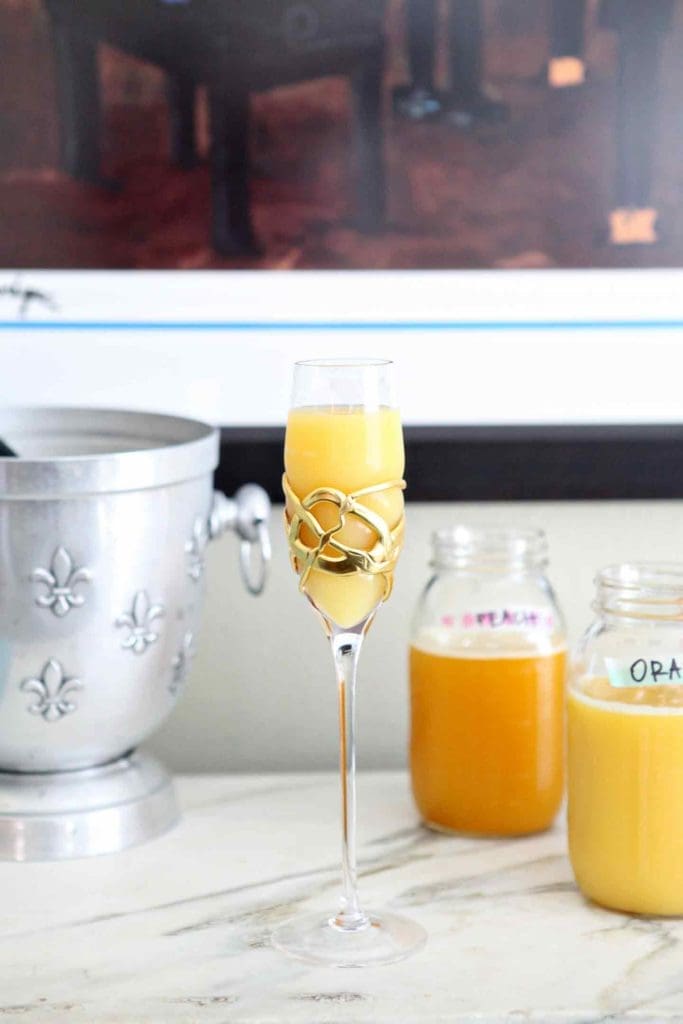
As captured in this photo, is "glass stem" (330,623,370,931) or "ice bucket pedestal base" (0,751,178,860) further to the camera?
"ice bucket pedestal base" (0,751,178,860)

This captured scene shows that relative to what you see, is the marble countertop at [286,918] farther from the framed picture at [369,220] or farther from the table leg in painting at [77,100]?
the table leg in painting at [77,100]

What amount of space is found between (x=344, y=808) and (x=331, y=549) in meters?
0.17

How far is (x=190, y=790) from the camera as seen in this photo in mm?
1119

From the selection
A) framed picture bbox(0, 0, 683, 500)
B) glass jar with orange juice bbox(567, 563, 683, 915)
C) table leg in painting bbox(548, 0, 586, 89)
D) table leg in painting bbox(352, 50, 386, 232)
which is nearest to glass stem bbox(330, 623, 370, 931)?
glass jar with orange juice bbox(567, 563, 683, 915)

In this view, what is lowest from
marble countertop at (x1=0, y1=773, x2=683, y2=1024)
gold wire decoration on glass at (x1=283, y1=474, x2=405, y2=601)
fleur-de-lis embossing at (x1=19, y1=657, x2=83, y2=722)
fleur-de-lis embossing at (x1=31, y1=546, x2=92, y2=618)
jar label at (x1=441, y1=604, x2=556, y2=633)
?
marble countertop at (x1=0, y1=773, x2=683, y2=1024)

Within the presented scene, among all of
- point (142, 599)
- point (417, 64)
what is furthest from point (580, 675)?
point (417, 64)

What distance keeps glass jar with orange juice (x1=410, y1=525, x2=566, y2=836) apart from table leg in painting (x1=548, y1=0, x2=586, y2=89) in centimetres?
37

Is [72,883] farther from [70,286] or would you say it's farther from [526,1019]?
[70,286]

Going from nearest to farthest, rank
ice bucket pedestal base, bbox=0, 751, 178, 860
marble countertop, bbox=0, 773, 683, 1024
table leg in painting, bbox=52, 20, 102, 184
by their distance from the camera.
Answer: marble countertop, bbox=0, 773, 683, 1024 < ice bucket pedestal base, bbox=0, 751, 178, 860 < table leg in painting, bbox=52, 20, 102, 184

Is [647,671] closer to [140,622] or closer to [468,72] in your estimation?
[140,622]

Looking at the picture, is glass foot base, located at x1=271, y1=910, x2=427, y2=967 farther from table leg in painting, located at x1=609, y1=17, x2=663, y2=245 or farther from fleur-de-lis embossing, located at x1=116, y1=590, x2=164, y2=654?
table leg in painting, located at x1=609, y1=17, x2=663, y2=245

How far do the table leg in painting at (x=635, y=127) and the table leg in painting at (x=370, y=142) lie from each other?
7.5 inches

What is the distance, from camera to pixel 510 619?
3.33 ft

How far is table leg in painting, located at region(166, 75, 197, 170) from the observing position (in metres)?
1.10
